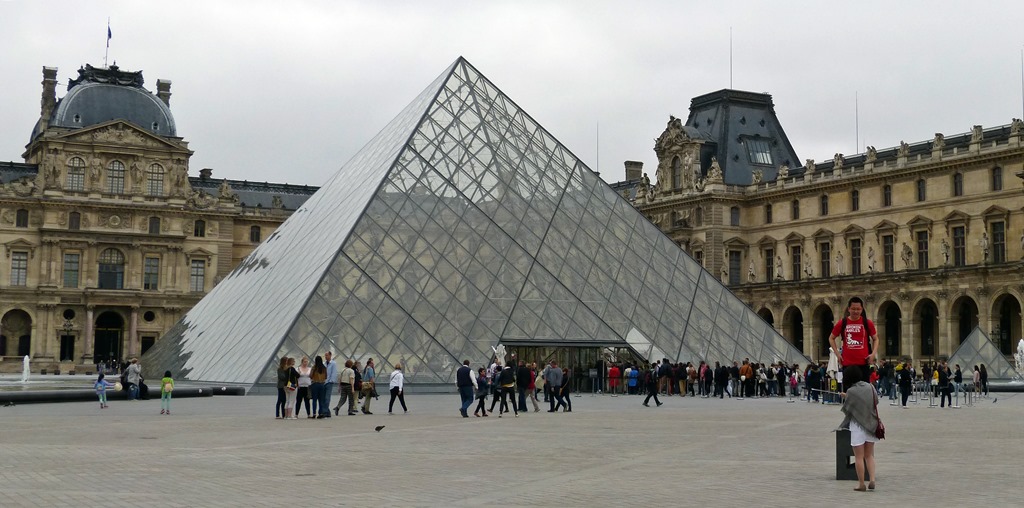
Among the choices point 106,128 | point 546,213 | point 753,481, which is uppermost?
point 106,128

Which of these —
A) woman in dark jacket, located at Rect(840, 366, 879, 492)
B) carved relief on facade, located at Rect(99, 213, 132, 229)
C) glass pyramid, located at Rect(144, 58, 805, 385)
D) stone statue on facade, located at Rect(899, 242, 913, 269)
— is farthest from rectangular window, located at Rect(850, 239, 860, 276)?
woman in dark jacket, located at Rect(840, 366, 879, 492)

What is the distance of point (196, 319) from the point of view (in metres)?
34.4

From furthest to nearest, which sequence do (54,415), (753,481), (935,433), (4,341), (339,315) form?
1. (4,341)
2. (339,315)
3. (54,415)
4. (935,433)
5. (753,481)

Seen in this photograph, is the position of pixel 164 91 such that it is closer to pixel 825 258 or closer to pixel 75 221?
pixel 75 221

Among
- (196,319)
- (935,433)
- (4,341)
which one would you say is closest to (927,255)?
(196,319)

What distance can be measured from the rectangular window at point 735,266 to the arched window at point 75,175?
3540cm

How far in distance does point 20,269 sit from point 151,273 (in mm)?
6862

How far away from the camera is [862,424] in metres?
9.66

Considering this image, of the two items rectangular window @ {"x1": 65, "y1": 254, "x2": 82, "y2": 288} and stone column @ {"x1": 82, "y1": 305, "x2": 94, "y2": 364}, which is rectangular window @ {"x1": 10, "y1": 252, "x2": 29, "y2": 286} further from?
stone column @ {"x1": 82, "y1": 305, "x2": 94, "y2": 364}

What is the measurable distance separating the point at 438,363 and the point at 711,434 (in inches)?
440

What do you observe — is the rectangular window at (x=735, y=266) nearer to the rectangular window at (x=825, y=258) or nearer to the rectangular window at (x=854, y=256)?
the rectangular window at (x=825, y=258)

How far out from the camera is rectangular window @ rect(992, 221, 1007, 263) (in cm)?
5228

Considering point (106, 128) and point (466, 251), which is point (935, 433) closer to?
point (466, 251)

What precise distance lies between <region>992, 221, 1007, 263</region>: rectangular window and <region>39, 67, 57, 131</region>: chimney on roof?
51.2 m
